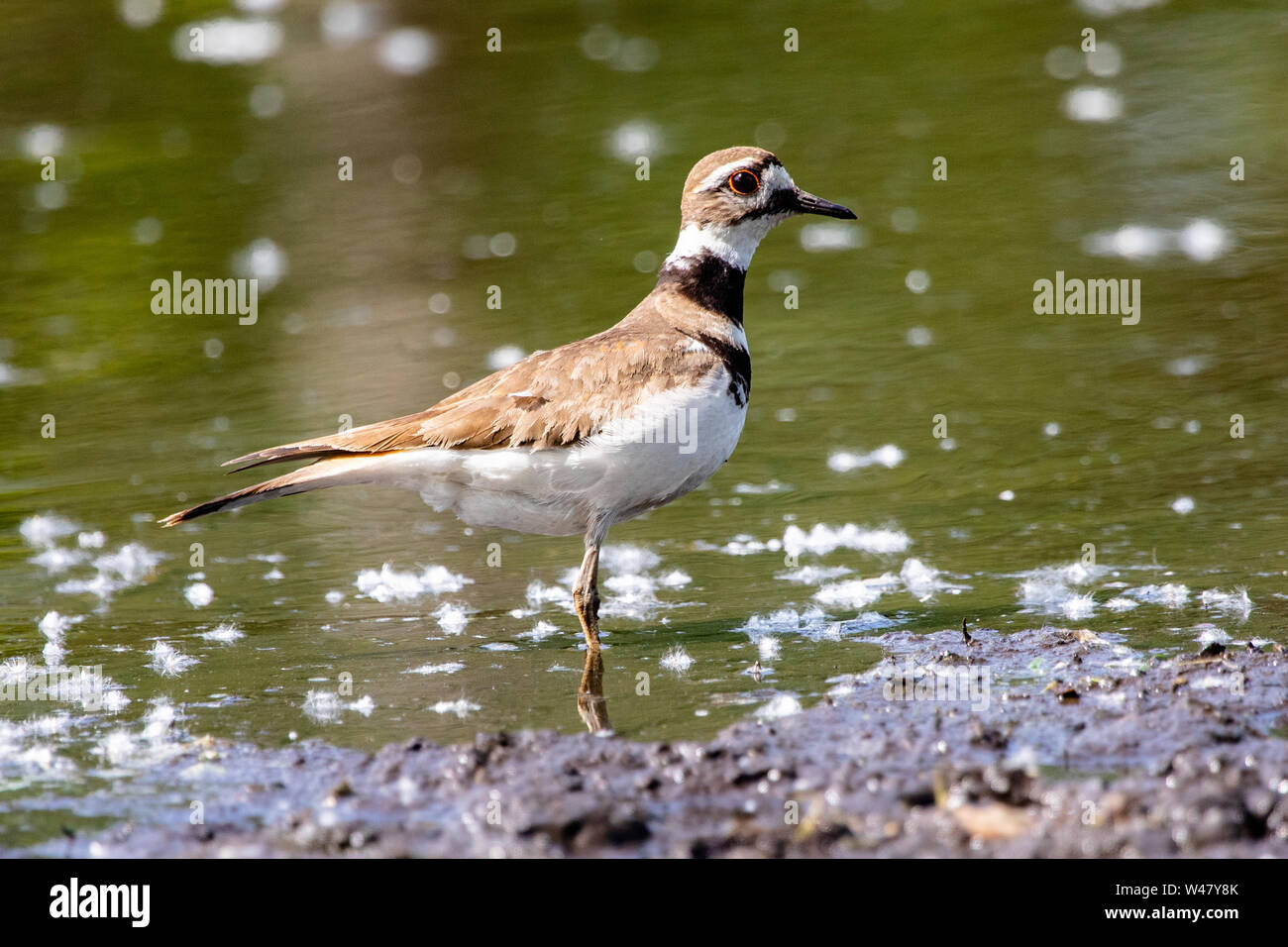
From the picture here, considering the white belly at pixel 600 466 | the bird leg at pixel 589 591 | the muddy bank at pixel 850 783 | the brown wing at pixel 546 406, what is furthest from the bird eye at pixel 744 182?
the muddy bank at pixel 850 783

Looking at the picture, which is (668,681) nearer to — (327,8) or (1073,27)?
(1073,27)

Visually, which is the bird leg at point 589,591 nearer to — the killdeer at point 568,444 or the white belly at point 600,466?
the killdeer at point 568,444

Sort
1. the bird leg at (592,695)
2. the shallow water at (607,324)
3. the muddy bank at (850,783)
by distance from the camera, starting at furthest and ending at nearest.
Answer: the shallow water at (607,324) < the bird leg at (592,695) < the muddy bank at (850,783)

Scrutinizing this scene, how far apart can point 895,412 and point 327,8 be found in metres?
13.2

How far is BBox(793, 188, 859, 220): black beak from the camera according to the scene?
755cm

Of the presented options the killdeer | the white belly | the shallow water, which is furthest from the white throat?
the shallow water

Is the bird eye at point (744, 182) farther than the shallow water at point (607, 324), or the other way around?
the bird eye at point (744, 182)

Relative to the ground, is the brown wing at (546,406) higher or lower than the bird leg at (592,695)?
higher

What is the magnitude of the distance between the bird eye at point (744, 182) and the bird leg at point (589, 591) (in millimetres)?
1841

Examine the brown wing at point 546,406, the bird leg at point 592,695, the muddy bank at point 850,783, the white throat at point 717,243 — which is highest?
the white throat at point 717,243

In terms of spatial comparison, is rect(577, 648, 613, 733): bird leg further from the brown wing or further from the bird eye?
the bird eye

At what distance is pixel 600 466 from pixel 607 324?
484cm

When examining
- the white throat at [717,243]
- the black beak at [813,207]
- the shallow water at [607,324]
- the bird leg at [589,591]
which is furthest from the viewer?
the black beak at [813,207]

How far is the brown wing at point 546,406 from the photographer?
643cm
